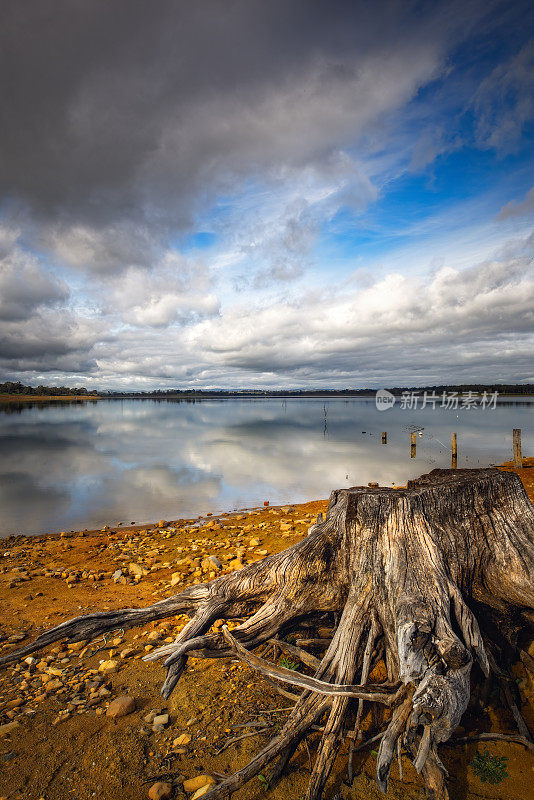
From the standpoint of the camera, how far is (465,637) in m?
3.74

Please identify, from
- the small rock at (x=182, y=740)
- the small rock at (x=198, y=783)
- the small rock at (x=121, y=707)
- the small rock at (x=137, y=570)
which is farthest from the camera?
the small rock at (x=137, y=570)

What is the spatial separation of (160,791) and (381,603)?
2.47 metres

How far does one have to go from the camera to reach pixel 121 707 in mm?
4262

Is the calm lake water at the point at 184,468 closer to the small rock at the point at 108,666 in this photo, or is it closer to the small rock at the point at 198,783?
the small rock at the point at 108,666

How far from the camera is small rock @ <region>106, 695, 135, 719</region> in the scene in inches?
166

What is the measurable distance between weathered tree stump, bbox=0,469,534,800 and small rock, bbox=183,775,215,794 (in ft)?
0.97

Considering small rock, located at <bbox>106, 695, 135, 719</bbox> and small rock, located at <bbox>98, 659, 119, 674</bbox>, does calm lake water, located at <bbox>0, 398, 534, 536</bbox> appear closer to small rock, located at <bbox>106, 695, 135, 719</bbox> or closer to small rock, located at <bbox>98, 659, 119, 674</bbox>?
small rock, located at <bbox>98, 659, 119, 674</bbox>

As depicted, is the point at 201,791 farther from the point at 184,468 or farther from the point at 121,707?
the point at 184,468

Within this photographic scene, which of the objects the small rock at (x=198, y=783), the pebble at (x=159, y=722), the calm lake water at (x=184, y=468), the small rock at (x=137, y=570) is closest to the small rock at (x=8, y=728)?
the pebble at (x=159, y=722)

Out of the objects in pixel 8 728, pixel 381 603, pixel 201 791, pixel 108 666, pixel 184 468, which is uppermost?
pixel 381 603

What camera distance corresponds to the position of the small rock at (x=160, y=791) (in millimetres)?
3307

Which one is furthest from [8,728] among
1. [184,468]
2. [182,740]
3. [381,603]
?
[184,468]

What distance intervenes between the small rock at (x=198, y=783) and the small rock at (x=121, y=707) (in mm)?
1137

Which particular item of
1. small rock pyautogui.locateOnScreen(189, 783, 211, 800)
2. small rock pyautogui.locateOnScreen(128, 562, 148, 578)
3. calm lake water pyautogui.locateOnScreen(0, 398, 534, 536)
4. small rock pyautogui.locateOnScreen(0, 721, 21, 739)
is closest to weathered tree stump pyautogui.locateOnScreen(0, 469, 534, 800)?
small rock pyautogui.locateOnScreen(189, 783, 211, 800)
